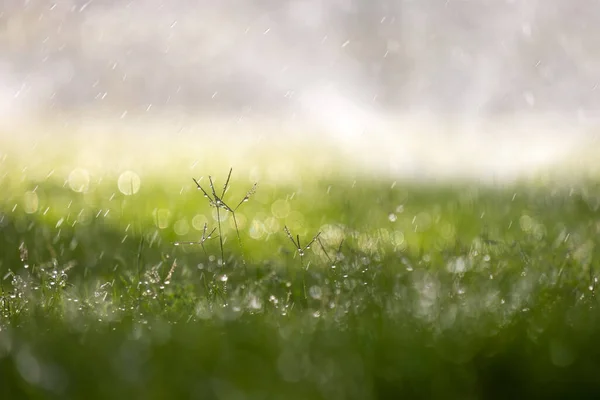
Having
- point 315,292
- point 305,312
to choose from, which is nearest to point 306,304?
point 315,292

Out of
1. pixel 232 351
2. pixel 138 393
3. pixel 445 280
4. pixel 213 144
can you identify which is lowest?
pixel 138 393

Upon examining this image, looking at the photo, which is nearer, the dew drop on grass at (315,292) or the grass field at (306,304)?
the grass field at (306,304)

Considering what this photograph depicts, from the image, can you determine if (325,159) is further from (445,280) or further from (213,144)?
(445,280)

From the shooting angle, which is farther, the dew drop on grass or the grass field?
the dew drop on grass

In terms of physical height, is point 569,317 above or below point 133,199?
below

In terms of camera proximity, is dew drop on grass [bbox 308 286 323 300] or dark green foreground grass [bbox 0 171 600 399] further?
dew drop on grass [bbox 308 286 323 300]

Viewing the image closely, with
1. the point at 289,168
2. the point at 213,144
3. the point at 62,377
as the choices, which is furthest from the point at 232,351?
the point at 213,144

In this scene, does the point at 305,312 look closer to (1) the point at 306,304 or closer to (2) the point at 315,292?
(1) the point at 306,304
